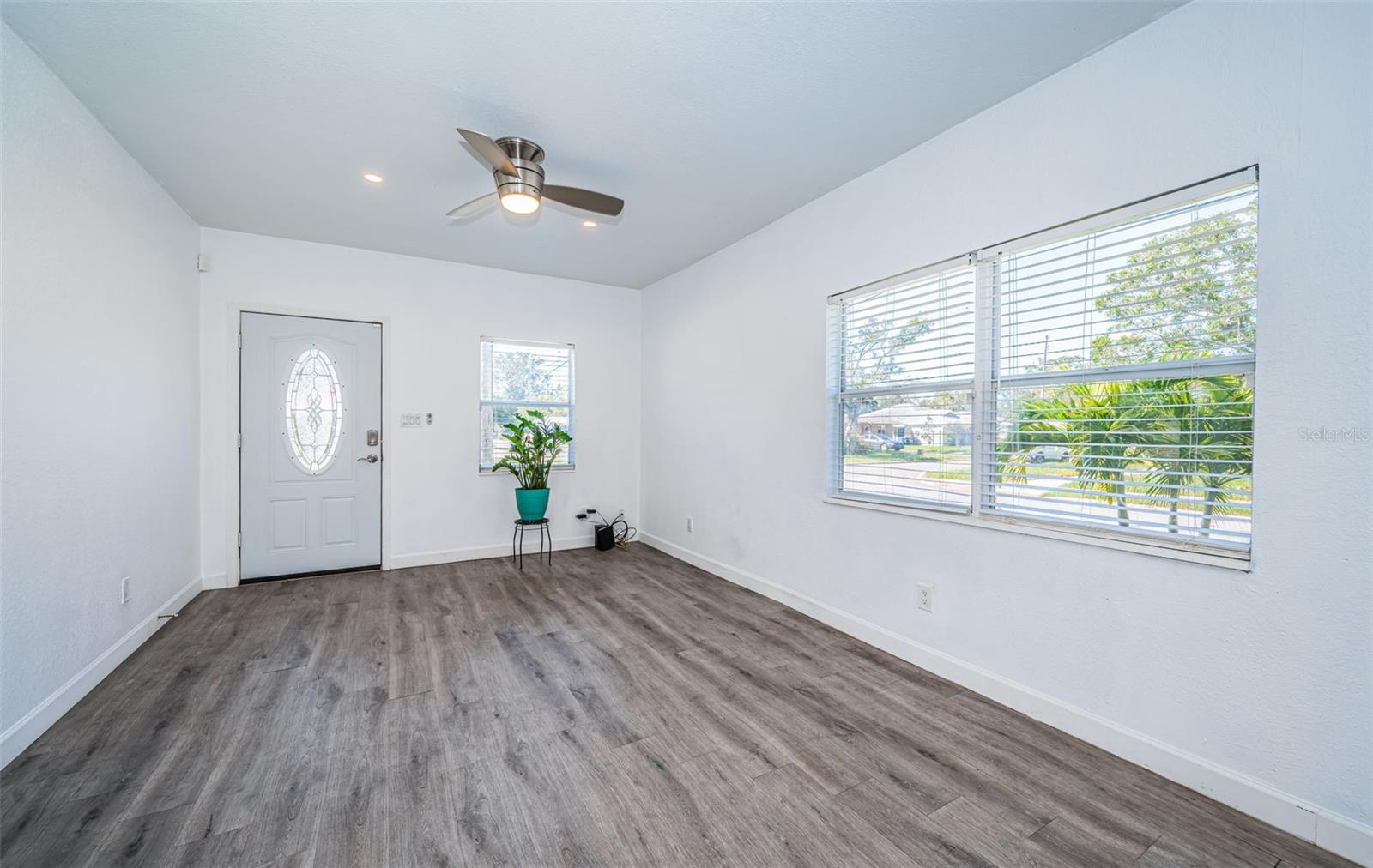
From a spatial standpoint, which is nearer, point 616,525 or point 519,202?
point 519,202

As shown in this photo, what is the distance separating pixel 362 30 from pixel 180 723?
284cm

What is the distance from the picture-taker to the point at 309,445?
165 inches

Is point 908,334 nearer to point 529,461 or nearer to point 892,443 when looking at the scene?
point 892,443

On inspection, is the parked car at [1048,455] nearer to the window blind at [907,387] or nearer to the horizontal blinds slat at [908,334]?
the window blind at [907,387]

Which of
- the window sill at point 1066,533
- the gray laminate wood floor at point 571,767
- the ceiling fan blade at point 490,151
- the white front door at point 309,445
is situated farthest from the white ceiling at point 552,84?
the gray laminate wood floor at point 571,767

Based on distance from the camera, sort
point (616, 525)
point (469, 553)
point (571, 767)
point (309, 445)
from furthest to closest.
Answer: point (616, 525) → point (469, 553) → point (309, 445) → point (571, 767)

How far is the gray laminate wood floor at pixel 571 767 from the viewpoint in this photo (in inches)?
60.4

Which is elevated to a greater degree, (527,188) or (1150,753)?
(527,188)

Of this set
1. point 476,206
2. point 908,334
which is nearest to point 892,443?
point 908,334

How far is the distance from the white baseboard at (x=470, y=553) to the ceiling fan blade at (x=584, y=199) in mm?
3311

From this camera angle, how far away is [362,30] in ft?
6.30

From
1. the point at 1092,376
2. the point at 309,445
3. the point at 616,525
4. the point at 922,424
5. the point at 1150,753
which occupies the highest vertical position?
the point at 1092,376

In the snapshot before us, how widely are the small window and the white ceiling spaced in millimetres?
Result: 1724

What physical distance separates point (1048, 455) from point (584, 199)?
250 centimetres
